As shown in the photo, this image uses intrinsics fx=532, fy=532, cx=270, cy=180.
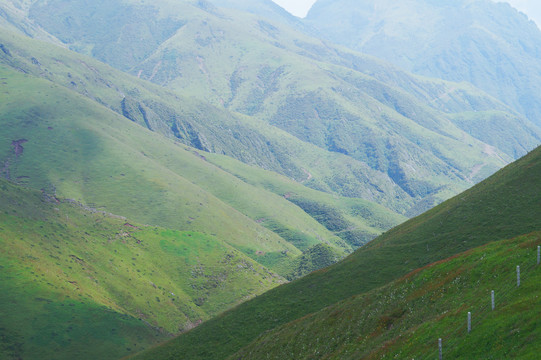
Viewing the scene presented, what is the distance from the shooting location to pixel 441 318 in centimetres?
5953

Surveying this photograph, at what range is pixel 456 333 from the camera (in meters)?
51.3

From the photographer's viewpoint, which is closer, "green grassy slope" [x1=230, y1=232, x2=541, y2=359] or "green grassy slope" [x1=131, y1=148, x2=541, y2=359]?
"green grassy slope" [x1=230, y1=232, x2=541, y2=359]

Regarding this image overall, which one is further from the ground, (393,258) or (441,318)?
(441,318)

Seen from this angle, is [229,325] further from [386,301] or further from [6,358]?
[6,358]

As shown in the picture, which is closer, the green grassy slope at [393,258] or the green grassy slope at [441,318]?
the green grassy slope at [441,318]

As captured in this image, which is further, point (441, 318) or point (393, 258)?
point (393, 258)

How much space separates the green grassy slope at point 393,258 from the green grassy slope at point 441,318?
96.2 ft

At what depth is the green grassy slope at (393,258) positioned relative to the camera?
422 ft

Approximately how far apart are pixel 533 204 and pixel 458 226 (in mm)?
18818

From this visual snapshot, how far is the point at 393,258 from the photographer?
142 meters

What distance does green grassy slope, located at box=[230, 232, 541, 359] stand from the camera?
45594 mm

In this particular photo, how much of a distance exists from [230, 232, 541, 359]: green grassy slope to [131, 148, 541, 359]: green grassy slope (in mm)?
29327

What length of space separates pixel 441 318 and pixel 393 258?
8416 cm

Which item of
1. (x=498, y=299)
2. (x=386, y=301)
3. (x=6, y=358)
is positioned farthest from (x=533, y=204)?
(x=6, y=358)
